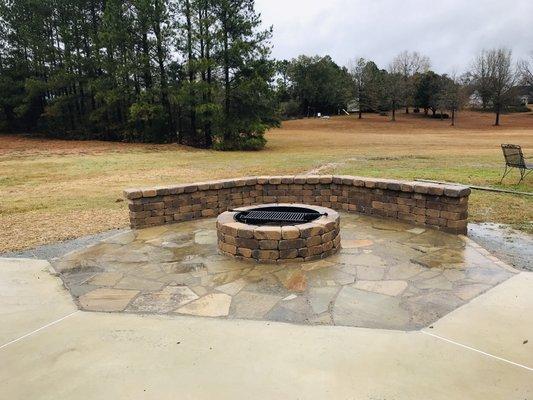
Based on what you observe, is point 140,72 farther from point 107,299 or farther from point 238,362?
point 238,362

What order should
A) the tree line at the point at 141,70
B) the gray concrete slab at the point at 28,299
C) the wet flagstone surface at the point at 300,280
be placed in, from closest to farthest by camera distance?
the gray concrete slab at the point at 28,299 → the wet flagstone surface at the point at 300,280 → the tree line at the point at 141,70

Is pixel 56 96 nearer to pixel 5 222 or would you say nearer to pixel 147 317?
pixel 5 222

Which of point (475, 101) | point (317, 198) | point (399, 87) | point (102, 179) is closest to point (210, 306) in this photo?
point (317, 198)

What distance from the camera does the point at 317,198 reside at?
662cm

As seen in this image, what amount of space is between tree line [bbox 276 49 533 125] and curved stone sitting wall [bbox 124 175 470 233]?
39203 mm

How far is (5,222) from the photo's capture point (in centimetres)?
647

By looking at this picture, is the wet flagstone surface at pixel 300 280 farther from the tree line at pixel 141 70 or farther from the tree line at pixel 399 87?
the tree line at pixel 399 87

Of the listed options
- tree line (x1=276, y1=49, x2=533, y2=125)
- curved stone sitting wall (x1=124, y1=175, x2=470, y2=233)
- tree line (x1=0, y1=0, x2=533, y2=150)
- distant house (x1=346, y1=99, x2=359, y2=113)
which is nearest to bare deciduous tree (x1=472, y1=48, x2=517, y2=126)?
tree line (x1=276, y1=49, x2=533, y2=125)

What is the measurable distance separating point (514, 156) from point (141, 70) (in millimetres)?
20367

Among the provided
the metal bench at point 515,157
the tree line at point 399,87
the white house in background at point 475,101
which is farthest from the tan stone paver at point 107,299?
the white house in background at point 475,101

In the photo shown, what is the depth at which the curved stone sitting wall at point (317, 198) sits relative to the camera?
5.03 m

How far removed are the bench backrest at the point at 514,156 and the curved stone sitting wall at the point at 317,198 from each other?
431cm

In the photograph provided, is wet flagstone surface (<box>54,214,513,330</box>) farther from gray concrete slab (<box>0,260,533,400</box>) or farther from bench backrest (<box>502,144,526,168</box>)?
bench backrest (<box>502,144,526,168</box>)

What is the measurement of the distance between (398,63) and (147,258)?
198ft
